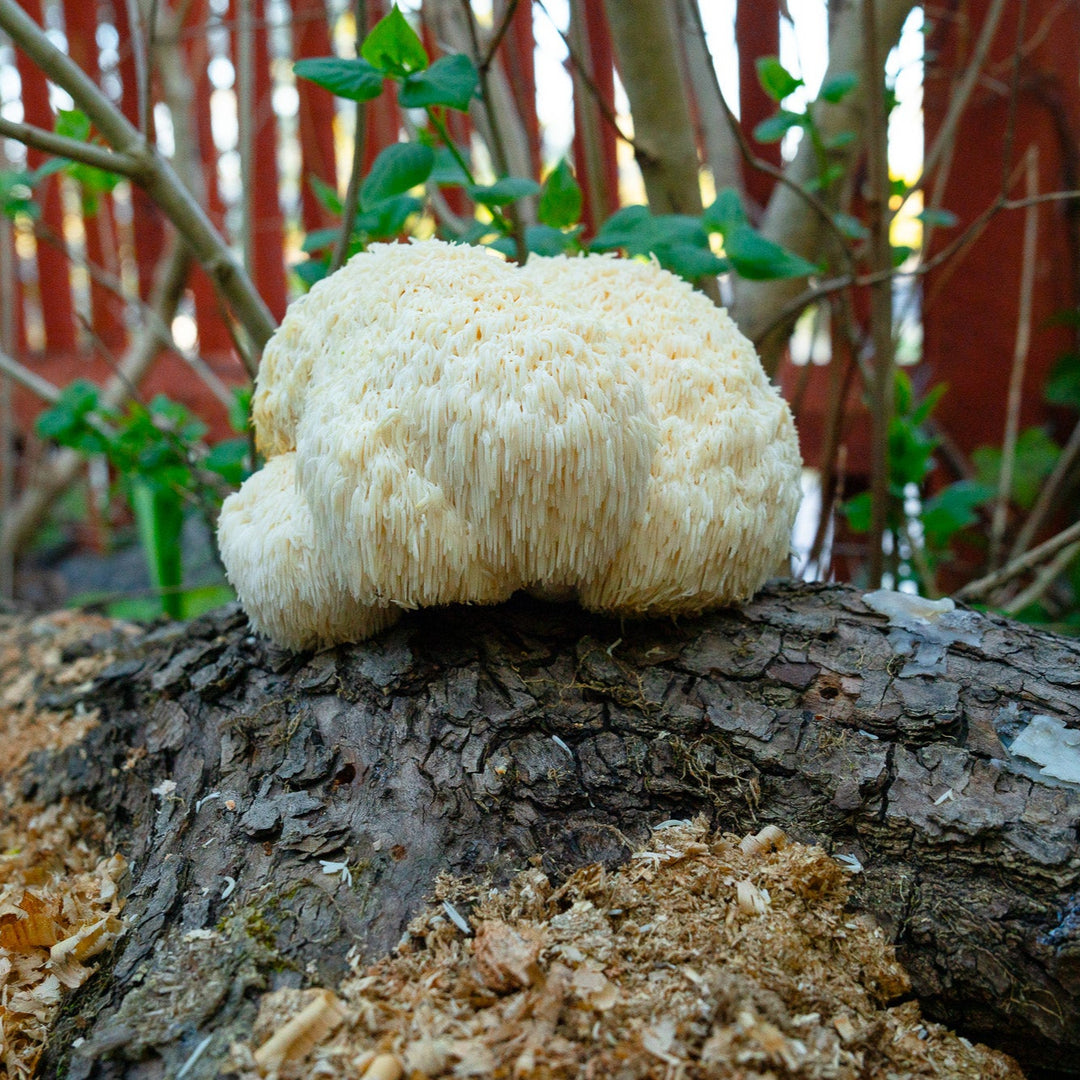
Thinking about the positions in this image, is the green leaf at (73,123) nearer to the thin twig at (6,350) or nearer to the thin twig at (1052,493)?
the thin twig at (6,350)

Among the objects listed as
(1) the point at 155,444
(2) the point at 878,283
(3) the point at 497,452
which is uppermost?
(2) the point at 878,283

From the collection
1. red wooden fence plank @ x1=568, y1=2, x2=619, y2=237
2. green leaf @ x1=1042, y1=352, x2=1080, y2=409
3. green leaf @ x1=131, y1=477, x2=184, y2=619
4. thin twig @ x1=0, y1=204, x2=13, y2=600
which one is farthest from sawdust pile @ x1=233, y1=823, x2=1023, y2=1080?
thin twig @ x1=0, y1=204, x2=13, y2=600

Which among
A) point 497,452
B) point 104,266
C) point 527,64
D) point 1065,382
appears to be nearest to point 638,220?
point 497,452

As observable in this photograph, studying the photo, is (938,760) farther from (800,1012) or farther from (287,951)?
(287,951)

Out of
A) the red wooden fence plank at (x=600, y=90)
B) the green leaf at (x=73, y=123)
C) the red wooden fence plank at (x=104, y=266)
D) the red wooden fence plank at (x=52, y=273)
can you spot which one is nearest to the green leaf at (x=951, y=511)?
the red wooden fence plank at (x=600, y=90)

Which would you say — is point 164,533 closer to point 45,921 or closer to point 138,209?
point 45,921
